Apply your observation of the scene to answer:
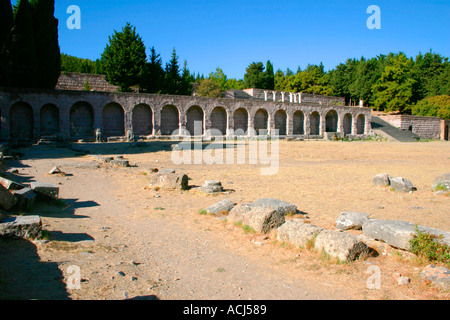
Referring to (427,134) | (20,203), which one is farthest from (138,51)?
(427,134)

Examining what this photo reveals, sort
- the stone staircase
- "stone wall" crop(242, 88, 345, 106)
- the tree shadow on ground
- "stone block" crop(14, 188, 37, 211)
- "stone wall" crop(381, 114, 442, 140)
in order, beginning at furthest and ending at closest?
"stone wall" crop(242, 88, 345, 106) → "stone wall" crop(381, 114, 442, 140) → the stone staircase → "stone block" crop(14, 188, 37, 211) → the tree shadow on ground

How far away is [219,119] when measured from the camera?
1407 inches

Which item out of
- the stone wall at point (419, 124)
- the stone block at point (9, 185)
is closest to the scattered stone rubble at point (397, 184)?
the stone block at point (9, 185)

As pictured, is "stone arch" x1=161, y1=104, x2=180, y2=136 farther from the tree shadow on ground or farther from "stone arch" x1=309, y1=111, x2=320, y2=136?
the tree shadow on ground

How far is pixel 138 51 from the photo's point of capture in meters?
34.9

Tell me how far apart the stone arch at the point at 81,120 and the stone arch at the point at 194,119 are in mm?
9094

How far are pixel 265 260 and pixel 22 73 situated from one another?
2783cm

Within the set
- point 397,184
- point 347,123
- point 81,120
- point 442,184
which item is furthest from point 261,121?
point 442,184

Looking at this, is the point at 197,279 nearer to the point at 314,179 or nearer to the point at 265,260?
the point at 265,260

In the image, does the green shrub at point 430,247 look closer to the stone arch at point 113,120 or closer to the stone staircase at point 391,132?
the stone arch at point 113,120

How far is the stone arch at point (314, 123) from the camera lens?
42031 mm

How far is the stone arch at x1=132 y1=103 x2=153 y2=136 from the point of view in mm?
30828

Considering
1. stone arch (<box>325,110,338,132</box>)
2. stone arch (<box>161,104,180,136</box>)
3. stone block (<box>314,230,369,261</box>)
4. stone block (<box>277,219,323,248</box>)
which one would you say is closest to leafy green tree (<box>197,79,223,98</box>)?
stone arch (<box>161,104,180,136</box>)

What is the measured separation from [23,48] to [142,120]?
10.6 m
